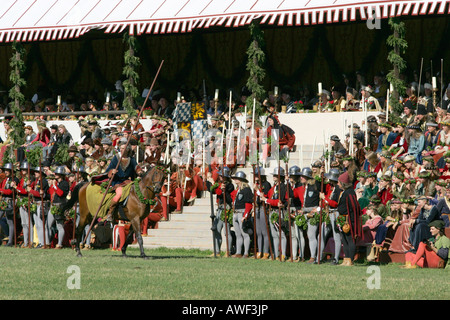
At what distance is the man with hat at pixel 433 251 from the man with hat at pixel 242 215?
4072 mm

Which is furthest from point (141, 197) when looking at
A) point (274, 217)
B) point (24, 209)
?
point (24, 209)

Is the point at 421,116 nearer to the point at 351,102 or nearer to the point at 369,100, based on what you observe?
the point at 369,100

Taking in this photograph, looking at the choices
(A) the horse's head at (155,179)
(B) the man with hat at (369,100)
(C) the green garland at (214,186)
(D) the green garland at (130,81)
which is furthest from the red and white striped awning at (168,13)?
(A) the horse's head at (155,179)

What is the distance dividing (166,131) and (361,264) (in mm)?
9494

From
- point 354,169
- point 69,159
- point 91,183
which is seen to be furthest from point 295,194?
point 69,159

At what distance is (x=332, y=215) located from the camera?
2012cm

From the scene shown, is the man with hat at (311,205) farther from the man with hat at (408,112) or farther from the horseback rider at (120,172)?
the man with hat at (408,112)

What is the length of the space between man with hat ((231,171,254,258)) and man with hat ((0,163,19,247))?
6873mm

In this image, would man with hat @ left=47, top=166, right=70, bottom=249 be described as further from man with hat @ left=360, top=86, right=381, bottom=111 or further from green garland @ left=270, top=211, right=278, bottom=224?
man with hat @ left=360, top=86, right=381, bottom=111

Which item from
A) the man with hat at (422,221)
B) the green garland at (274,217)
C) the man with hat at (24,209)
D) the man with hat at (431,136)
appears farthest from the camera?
the man with hat at (24,209)

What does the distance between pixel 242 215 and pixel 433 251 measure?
4.71 m

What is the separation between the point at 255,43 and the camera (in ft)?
91.5

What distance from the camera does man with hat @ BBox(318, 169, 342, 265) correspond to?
64.9ft

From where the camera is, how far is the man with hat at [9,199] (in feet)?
85.0
